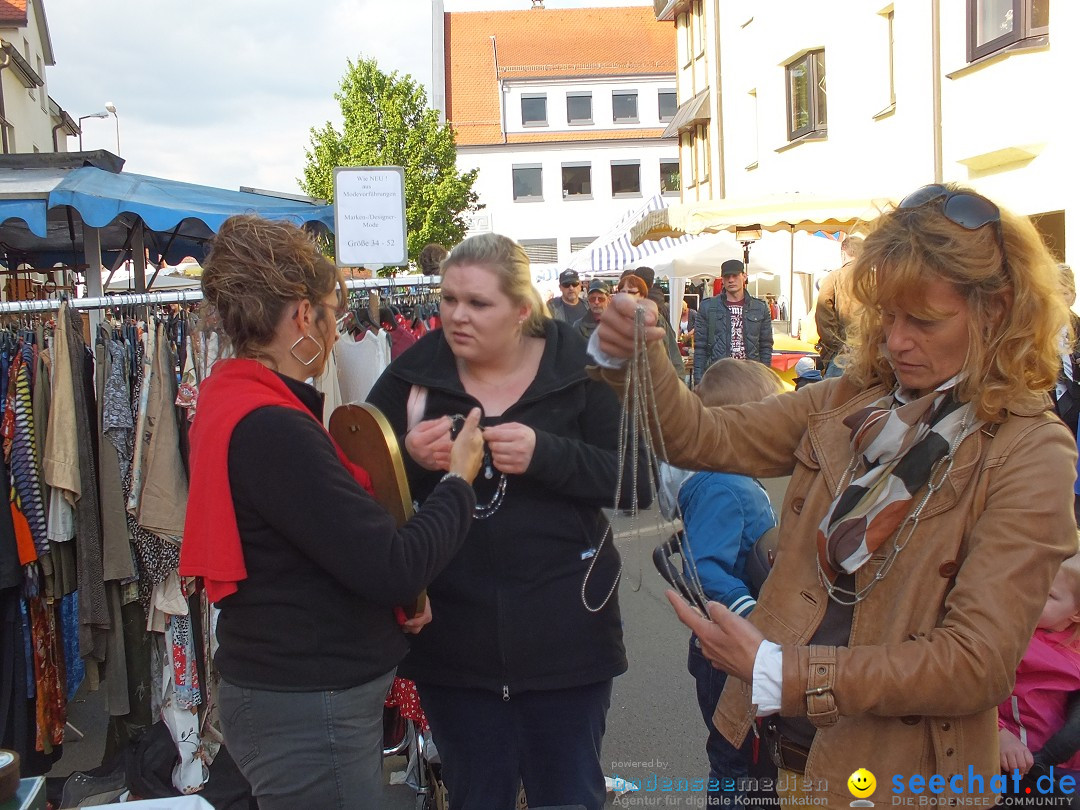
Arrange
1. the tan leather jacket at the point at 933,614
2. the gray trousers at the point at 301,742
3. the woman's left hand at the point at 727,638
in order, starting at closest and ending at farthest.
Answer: the tan leather jacket at the point at 933,614 < the woman's left hand at the point at 727,638 < the gray trousers at the point at 301,742

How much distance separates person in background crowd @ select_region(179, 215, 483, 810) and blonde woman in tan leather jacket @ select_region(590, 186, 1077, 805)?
647 mm

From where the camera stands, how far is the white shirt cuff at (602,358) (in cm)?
183

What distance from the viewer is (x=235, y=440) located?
1795mm

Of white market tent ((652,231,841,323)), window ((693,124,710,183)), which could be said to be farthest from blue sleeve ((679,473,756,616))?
window ((693,124,710,183))

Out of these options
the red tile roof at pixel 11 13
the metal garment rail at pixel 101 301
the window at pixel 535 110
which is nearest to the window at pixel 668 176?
the window at pixel 535 110

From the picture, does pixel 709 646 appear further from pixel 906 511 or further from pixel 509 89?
pixel 509 89

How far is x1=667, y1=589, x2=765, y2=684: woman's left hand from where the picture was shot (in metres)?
1.53

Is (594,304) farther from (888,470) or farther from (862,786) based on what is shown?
(862,786)

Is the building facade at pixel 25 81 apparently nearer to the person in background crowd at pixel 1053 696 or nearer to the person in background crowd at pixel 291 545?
the person in background crowd at pixel 291 545

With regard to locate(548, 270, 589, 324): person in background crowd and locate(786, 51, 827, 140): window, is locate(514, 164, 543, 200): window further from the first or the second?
locate(548, 270, 589, 324): person in background crowd

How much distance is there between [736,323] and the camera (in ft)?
→ 29.3

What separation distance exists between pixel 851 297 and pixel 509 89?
132ft

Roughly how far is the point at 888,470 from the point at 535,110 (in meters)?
40.5

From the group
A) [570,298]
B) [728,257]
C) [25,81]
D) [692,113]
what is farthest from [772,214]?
[25,81]
